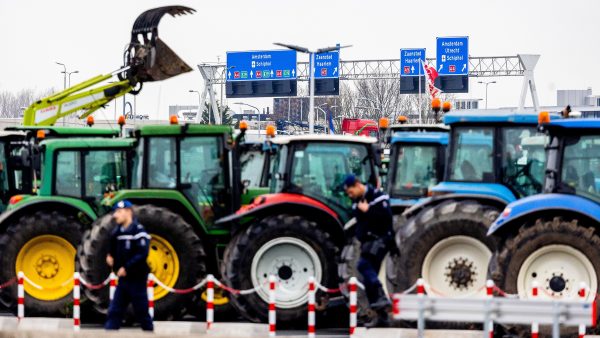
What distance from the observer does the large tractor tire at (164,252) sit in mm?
18531

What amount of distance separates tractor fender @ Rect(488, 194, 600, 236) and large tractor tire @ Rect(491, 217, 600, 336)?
0.39ft

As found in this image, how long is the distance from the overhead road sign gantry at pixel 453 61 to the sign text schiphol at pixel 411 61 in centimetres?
186

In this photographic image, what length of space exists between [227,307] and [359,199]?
377cm

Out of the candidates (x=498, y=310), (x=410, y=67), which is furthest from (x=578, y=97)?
(x=498, y=310)

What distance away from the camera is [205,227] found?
63.3 feet

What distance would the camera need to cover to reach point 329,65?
254ft

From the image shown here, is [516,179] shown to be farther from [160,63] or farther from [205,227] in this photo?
[160,63]

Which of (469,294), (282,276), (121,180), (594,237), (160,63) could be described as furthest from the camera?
(160,63)

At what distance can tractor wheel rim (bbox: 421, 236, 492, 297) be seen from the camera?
667 inches

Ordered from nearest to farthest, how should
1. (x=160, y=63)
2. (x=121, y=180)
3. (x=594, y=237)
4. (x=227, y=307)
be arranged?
1. (x=594, y=237)
2. (x=227, y=307)
3. (x=121, y=180)
4. (x=160, y=63)

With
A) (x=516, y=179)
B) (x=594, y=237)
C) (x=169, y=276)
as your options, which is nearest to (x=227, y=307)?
(x=169, y=276)

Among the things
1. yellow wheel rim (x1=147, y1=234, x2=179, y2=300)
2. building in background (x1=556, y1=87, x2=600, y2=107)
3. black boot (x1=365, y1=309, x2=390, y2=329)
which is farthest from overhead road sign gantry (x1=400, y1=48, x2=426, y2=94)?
building in background (x1=556, y1=87, x2=600, y2=107)

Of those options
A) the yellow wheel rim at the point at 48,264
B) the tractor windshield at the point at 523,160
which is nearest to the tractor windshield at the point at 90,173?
the yellow wheel rim at the point at 48,264

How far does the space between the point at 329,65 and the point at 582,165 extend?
61.0 meters
